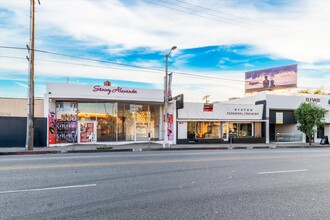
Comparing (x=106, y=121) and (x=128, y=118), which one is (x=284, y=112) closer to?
(x=128, y=118)

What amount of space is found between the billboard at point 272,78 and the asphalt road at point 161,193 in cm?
3244

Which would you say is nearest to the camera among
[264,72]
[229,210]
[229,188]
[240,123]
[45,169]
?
[229,210]

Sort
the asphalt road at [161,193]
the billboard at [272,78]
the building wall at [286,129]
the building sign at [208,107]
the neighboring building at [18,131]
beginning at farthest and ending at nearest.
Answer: the billboard at [272,78], the building wall at [286,129], the building sign at [208,107], the neighboring building at [18,131], the asphalt road at [161,193]

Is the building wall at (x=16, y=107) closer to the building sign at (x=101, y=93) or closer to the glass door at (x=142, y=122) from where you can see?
the building sign at (x=101, y=93)

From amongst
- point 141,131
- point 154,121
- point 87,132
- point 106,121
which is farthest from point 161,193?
point 154,121

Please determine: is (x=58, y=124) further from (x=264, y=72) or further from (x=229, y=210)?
(x=264, y=72)

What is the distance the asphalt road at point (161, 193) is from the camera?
17.0ft

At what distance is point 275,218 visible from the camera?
4.98 metres

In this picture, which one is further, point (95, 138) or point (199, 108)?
point (199, 108)

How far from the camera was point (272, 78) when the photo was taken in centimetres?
4353

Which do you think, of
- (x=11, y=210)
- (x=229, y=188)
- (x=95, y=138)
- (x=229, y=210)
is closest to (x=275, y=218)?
(x=229, y=210)

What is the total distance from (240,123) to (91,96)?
17085 millimetres

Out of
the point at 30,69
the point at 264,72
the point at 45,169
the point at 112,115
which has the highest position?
the point at 264,72

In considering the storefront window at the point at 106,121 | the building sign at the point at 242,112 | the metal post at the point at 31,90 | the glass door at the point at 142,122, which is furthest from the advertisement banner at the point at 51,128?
the building sign at the point at 242,112
